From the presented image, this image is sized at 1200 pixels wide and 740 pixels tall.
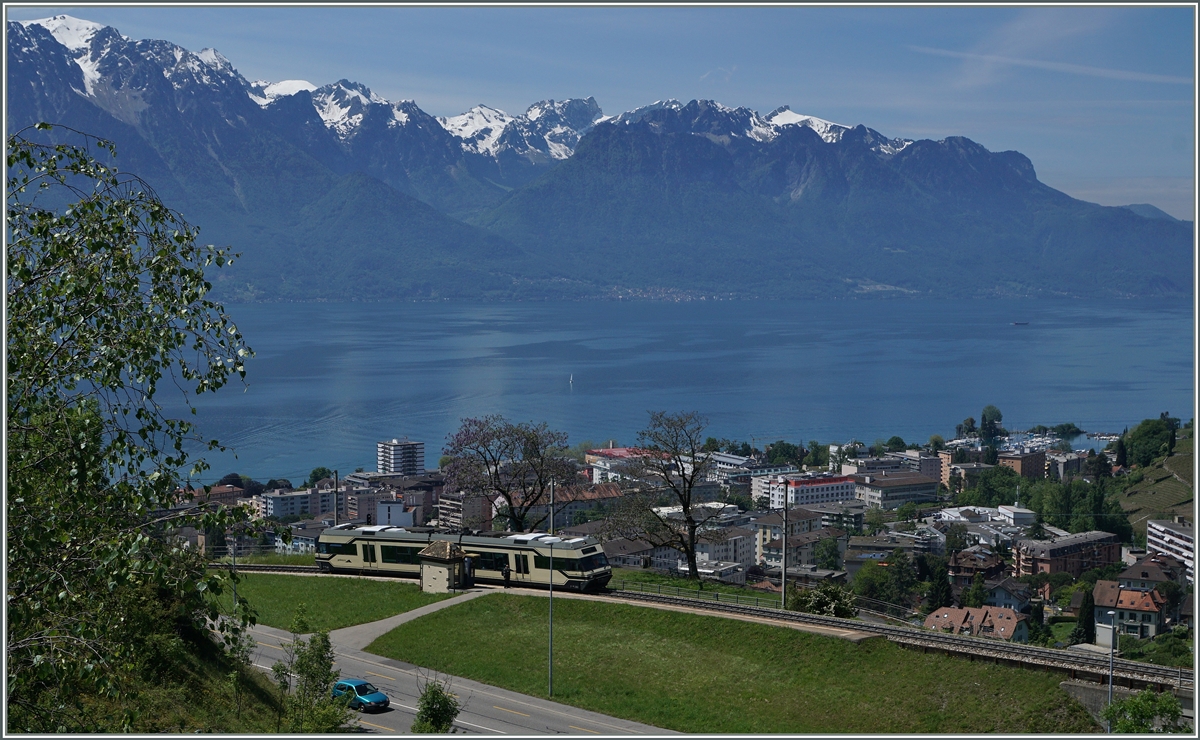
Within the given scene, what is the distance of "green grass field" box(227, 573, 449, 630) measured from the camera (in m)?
26.3

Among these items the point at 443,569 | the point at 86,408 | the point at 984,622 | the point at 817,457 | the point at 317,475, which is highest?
the point at 86,408

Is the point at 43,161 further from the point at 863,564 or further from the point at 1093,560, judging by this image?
the point at 1093,560

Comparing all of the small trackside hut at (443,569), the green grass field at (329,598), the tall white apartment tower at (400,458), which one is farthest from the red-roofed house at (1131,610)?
the tall white apartment tower at (400,458)

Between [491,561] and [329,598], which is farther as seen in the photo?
[491,561]

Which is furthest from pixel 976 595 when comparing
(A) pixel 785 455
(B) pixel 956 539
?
(A) pixel 785 455

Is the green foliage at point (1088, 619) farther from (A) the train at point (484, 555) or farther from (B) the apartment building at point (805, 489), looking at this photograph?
(B) the apartment building at point (805, 489)

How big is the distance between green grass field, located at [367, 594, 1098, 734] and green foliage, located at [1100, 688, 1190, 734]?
1.95 m

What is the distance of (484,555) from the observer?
28469 millimetres

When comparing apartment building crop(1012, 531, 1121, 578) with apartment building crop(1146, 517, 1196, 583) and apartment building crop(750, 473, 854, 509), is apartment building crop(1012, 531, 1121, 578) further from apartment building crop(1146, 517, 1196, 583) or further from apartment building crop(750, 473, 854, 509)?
apartment building crop(750, 473, 854, 509)

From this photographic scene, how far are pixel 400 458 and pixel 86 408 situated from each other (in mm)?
82502

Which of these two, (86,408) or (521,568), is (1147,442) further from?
(86,408)

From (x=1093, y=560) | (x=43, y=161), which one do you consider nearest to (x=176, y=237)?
(x=43, y=161)

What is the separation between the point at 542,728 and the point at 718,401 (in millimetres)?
107714

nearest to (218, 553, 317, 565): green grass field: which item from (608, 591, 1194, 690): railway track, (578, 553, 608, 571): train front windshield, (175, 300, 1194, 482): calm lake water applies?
(578, 553, 608, 571): train front windshield
